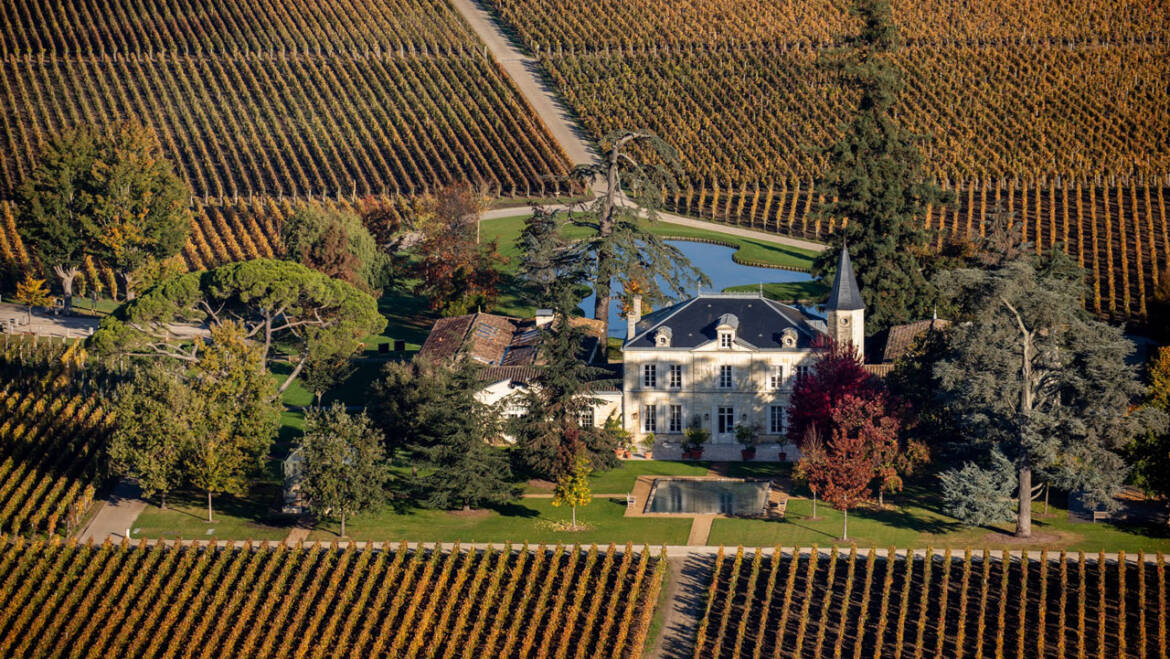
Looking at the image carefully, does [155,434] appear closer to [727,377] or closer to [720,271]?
[727,377]

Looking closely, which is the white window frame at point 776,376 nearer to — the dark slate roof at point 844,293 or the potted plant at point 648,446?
the dark slate roof at point 844,293

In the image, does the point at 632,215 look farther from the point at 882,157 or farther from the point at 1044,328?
the point at 1044,328

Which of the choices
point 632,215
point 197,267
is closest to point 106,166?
point 197,267

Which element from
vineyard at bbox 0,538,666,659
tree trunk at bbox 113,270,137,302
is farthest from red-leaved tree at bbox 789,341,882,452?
tree trunk at bbox 113,270,137,302

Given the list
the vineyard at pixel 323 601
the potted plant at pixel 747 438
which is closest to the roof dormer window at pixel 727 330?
the potted plant at pixel 747 438

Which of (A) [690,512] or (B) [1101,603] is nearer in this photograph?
(B) [1101,603]

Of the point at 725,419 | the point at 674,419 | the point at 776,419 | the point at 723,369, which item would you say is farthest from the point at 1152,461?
the point at 674,419
